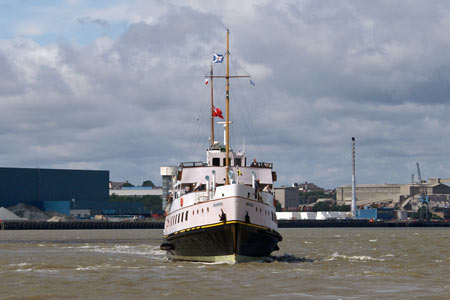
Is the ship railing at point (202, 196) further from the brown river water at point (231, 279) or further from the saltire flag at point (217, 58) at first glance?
the saltire flag at point (217, 58)

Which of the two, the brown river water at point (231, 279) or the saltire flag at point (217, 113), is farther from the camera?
the saltire flag at point (217, 113)

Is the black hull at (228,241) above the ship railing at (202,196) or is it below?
below

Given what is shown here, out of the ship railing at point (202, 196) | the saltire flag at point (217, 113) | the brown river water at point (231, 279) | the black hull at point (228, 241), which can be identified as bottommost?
the brown river water at point (231, 279)

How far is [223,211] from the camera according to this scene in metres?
46.2

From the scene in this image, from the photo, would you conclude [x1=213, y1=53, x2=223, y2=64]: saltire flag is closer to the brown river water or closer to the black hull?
the black hull

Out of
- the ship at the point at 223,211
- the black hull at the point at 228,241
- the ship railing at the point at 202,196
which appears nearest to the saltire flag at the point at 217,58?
the ship at the point at 223,211

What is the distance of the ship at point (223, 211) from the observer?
46.3m

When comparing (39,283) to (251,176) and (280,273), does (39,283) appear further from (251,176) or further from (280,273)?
(251,176)

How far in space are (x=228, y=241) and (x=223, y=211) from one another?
1850mm

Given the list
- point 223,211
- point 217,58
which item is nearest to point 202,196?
point 223,211

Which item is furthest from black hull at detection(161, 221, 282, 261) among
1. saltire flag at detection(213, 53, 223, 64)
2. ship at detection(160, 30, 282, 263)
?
saltire flag at detection(213, 53, 223, 64)

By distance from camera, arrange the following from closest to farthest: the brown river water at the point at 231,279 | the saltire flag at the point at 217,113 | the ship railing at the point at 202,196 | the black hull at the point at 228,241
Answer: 1. the brown river water at the point at 231,279
2. the black hull at the point at 228,241
3. the ship railing at the point at 202,196
4. the saltire flag at the point at 217,113

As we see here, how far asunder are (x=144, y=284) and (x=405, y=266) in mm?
18456

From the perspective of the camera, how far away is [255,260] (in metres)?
48.8
